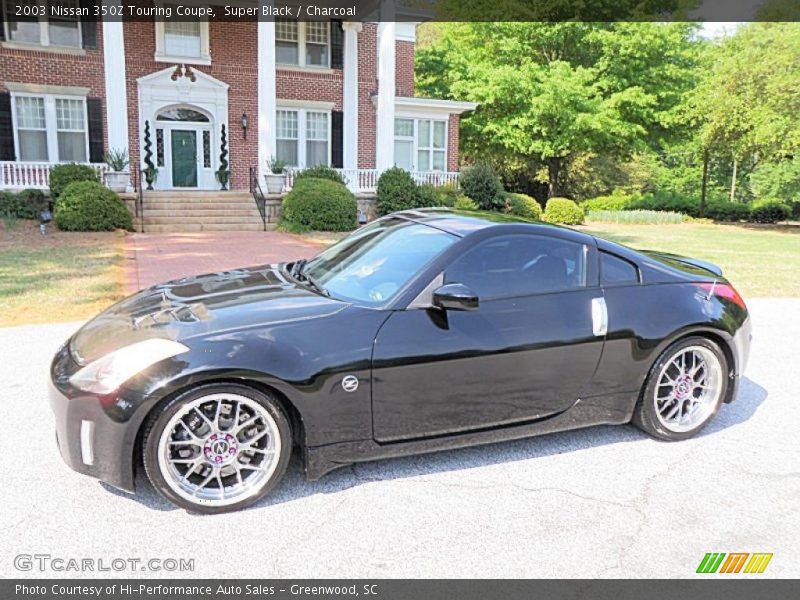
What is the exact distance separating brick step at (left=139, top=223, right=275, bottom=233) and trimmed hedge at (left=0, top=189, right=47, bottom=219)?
292 cm

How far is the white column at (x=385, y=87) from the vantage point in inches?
852

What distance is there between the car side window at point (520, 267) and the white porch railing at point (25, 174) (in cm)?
1704

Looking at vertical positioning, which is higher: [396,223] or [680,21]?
[680,21]

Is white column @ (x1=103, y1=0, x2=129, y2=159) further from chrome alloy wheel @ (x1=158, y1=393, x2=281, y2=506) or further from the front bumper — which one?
chrome alloy wheel @ (x1=158, y1=393, x2=281, y2=506)

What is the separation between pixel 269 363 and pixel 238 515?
2.55 feet

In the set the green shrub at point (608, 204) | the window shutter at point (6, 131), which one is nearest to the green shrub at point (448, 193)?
the window shutter at point (6, 131)

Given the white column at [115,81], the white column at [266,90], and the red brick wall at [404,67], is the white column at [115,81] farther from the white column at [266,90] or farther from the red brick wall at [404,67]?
the red brick wall at [404,67]

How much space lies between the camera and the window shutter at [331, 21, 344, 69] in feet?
74.8

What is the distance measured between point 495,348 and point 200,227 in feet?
52.0

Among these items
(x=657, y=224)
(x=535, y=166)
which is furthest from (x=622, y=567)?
(x=535, y=166)

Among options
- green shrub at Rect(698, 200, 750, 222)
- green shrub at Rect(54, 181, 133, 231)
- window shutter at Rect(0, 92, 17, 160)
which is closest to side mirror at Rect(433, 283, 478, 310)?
green shrub at Rect(54, 181, 133, 231)

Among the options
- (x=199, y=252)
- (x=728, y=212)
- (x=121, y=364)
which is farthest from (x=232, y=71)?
(x=728, y=212)
